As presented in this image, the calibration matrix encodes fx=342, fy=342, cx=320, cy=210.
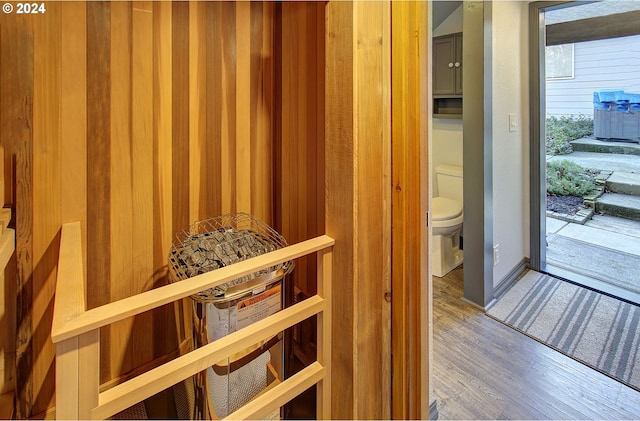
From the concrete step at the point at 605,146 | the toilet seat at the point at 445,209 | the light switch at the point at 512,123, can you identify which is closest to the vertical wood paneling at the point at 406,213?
the toilet seat at the point at 445,209

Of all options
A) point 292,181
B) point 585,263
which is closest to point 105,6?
point 292,181

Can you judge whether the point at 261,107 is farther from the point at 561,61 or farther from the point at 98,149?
the point at 561,61

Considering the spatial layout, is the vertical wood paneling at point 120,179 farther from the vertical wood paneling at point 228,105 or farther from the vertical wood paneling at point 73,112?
the vertical wood paneling at point 228,105

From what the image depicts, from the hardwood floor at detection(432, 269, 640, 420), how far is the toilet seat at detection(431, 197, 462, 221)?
0.85 metres

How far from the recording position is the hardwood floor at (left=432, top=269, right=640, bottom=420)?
149 centimetres

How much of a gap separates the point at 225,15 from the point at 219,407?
4.91ft

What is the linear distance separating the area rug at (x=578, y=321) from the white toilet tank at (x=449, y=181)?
0.88 metres

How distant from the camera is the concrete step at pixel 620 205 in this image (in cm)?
296

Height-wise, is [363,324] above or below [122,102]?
below

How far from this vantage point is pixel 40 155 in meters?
1.11

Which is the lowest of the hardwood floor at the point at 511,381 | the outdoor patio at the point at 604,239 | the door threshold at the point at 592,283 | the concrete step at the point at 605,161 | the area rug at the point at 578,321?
the hardwood floor at the point at 511,381

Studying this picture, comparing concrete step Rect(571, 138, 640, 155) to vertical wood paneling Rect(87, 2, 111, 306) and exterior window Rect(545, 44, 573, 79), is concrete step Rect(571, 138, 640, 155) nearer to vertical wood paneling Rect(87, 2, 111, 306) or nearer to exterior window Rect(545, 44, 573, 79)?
exterior window Rect(545, 44, 573, 79)

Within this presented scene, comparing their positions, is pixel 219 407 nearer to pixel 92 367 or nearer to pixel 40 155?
pixel 92 367

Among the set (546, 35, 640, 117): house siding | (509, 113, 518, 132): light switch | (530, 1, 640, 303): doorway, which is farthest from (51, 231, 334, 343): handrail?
(546, 35, 640, 117): house siding
